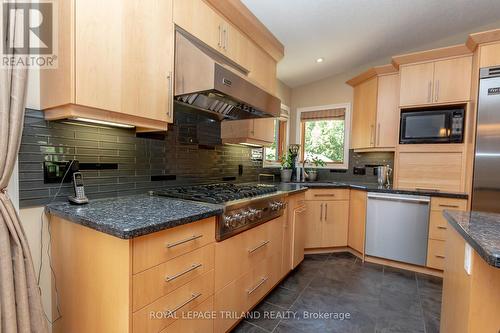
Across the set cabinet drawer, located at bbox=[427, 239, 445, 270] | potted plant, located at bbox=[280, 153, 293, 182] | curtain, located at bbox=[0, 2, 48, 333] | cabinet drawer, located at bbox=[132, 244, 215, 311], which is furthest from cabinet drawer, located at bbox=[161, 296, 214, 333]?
cabinet drawer, located at bbox=[427, 239, 445, 270]

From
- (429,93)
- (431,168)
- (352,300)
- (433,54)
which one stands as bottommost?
(352,300)

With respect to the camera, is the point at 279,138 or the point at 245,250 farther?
the point at 279,138

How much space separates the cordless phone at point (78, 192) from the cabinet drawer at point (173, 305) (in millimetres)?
681

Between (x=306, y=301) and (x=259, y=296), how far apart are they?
46 centimetres

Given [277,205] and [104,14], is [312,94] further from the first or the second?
[104,14]

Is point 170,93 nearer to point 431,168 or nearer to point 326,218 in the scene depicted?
point 326,218

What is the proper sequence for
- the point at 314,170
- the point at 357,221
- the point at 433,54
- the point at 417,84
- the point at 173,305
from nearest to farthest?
the point at 173,305
the point at 433,54
the point at 417,84
the point at 357,221
the point at 314,170

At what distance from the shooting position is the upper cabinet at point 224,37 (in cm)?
156

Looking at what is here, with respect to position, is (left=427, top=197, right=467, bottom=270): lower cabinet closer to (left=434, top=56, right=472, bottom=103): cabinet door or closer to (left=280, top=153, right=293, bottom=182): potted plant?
(left=434, top=56, right=472, bottom=103): cabinet door

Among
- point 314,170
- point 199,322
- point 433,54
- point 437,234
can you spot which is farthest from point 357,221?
point 199,322

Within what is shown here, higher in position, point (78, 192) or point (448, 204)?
point (78, 192)

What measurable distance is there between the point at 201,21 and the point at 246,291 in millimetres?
1907

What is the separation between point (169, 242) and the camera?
107 cm

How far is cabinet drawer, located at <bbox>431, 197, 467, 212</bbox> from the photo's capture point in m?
2.44
